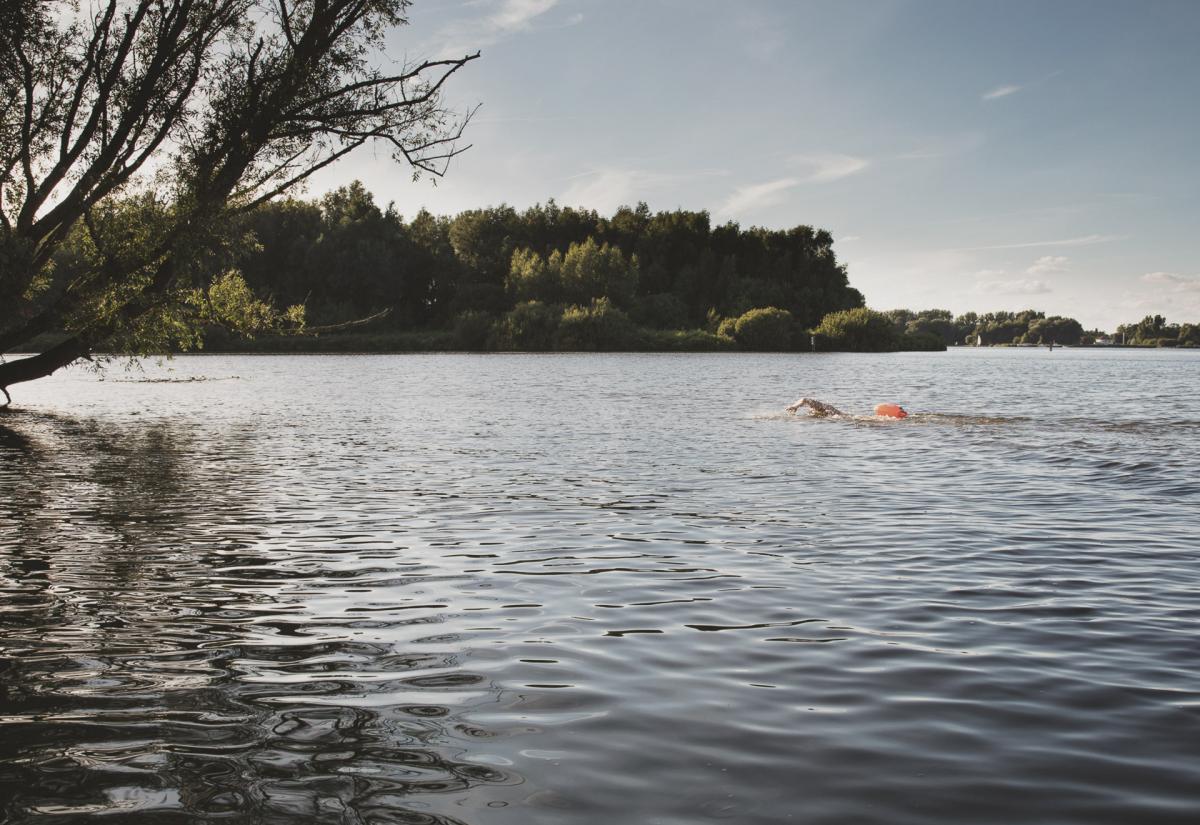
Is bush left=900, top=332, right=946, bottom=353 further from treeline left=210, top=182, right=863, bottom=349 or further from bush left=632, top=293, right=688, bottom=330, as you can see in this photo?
bush left=632, top=293, right=688, bottom=330

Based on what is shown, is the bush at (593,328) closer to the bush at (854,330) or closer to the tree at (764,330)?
the tree at (764,330)

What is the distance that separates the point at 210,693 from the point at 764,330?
157m

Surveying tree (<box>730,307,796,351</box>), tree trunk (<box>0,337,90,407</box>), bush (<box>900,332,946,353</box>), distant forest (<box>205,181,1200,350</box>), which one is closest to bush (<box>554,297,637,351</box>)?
distant forest (<box>205,181,1200,350</box>)

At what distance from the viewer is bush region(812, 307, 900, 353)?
537ft

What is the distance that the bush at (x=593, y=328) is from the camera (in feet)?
483

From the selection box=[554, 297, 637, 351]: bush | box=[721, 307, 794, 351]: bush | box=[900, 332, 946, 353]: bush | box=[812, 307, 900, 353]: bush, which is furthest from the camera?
box=[900, 332, 946, 353]: bush

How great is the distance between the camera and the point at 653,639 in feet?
29.9

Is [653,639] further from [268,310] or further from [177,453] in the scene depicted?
[268,310]

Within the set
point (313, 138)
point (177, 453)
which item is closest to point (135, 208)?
point (313, 138)

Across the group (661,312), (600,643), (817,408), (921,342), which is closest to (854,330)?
(921,342)

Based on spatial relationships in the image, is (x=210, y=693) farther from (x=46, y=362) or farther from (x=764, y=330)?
(x=764, y=330)

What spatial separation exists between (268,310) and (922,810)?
3655cm

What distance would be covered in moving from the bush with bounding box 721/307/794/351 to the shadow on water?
150 meters

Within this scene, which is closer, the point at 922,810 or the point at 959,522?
the point at 922,810
